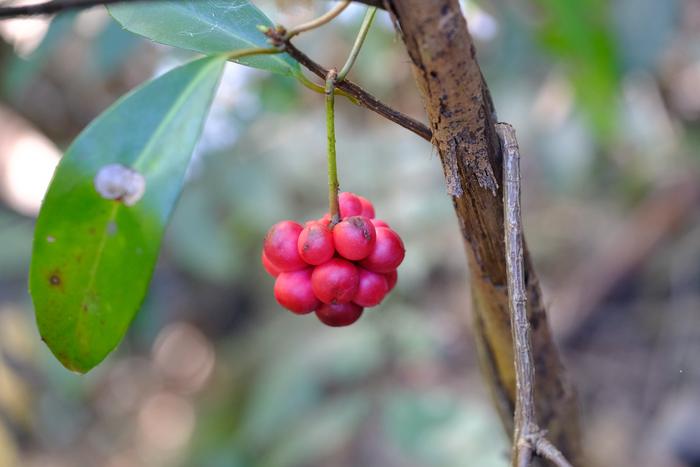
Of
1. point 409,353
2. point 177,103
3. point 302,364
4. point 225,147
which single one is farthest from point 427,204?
point 177,103

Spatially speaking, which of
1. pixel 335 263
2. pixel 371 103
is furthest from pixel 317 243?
pixel 371 103

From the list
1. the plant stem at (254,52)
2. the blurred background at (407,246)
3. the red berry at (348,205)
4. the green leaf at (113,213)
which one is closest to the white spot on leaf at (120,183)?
the green leaf at (113,213)

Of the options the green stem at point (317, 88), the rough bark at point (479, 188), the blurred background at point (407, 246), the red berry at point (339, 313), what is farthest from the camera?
the blurred background at point (407, 246)

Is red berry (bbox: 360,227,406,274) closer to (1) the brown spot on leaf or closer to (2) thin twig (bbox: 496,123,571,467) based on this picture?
(2) thin twig (bbox: 496,123,571,467)

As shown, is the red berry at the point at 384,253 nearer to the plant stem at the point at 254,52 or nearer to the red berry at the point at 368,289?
the red berry at the point at 368,289

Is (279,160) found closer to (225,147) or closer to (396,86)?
(225,147)

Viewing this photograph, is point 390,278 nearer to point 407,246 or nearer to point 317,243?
point 317,243
